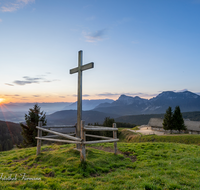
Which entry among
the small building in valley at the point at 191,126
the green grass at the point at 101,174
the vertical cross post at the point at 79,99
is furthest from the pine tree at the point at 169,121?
the vertical cross post at the point at 79,99

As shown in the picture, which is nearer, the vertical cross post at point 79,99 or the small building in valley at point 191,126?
the vertical cross post at point 79,99

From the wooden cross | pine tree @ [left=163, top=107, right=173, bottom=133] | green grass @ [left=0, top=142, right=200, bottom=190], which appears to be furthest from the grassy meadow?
pine tree @ [left=163, top=107, right=173, bottom=133]

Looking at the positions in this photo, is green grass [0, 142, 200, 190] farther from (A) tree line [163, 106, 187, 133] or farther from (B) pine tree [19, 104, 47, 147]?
(A) tree line [163, 106, 187, 133]

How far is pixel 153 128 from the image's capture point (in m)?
58.4

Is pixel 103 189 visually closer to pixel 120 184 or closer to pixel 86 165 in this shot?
pixel 120 184

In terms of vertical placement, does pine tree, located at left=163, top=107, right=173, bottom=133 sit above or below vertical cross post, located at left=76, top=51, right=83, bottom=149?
below

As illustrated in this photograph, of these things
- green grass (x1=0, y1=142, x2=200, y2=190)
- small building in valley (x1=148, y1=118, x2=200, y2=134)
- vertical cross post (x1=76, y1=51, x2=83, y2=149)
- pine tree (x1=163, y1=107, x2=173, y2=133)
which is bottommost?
small building in valley (x1=148, y1=118, x2=200, y2=134)

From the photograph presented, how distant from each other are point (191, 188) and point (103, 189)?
3064 millimetres

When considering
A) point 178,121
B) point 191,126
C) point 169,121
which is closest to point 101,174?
point 169,121

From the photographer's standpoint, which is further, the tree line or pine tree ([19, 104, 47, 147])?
the tree line

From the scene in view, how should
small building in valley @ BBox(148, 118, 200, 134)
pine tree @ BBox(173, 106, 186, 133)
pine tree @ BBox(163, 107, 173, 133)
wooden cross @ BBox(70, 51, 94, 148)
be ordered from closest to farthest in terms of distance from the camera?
wooden cross @ BBox(70, 51, 94, 148)
pine tree @ BBox(173, 106, 186, 133)
pine tree @ BBox(163, 107, 173, 133)
small building in valley @ BBox(148, 118, 200, 134)

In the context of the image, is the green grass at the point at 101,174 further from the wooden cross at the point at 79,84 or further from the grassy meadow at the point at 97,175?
the wooden cross at the point at 79,84

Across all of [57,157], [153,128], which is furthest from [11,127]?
[57,157]

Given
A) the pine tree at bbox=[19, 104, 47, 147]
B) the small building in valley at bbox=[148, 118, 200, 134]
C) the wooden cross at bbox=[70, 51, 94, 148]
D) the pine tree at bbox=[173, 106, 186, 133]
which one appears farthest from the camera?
the small building in valley at bbox=[148, 118, 200, 134]
